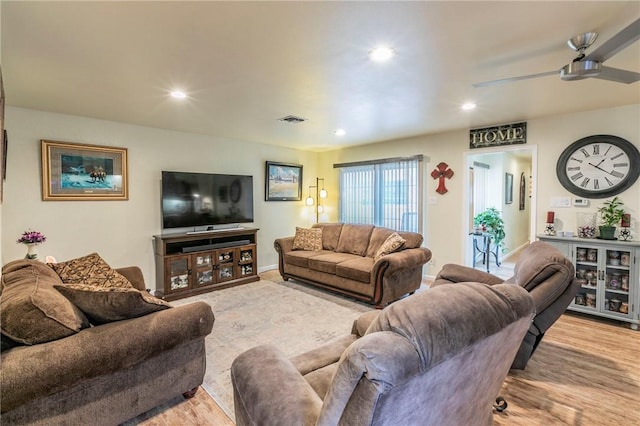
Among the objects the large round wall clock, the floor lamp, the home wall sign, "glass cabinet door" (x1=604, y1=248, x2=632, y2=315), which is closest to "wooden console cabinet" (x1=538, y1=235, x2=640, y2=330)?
"glass cabinet door" (x1=604, y1=248, x2=632, y2=315)

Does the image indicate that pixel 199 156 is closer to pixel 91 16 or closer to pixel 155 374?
pixel 91 16

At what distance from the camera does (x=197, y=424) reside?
1.81m

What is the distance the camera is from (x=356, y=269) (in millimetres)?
3811

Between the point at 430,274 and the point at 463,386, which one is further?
the point at 430,274

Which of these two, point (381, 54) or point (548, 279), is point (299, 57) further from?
point (548, 279)

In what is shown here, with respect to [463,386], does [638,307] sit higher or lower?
lower

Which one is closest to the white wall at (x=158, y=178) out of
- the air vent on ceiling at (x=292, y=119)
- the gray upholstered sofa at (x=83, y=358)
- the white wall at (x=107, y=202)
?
the white wall at (x=107, y=202)

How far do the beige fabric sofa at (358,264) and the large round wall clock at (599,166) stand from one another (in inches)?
76.0

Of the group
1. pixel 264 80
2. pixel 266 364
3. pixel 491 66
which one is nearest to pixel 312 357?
pixel 266 364

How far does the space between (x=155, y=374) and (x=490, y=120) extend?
4.49 meters

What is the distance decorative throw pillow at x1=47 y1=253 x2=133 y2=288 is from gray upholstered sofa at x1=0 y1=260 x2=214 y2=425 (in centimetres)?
36

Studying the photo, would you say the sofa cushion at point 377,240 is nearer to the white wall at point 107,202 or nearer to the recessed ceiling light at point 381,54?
the white wall at point 107,202

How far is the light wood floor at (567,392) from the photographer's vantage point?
1856 millimetres

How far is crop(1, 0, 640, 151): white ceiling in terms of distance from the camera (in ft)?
5.35
